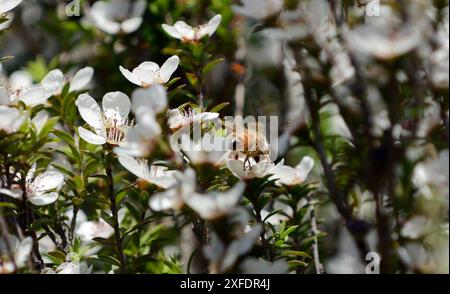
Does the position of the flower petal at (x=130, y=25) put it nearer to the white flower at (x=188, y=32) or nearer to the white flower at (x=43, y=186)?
the white flower at (x=188, y=32)

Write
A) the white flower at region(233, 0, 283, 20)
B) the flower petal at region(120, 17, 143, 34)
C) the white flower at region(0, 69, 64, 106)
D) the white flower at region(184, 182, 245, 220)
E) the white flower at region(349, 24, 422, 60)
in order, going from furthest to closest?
1. the flower petal at region(120, 17, 143, 34)
2. the white flower at region(233, 0, 283, 20)
3. the white flower at region(0, 69, 64, 106)
4. the white flower at region(349, 24, 422, 60)
5. the white flower at region(184, 182, 245, 220)

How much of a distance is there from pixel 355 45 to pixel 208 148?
283mm

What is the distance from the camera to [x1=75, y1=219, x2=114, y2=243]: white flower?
134 centimetres

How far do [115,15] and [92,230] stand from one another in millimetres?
650

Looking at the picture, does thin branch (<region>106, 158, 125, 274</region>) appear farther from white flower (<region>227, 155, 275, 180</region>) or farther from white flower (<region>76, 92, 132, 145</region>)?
white flower (<region>227, 155, 275, 180</region>)

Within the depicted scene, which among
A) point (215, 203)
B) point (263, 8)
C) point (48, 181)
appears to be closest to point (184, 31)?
point (263, 8)

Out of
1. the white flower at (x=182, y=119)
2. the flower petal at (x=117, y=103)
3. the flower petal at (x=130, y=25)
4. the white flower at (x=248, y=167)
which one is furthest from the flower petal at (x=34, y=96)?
the flower petal at (x=130, y=25)

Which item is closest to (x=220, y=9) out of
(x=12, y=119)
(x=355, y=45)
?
(x=355, y=45)

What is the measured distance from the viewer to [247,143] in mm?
1121

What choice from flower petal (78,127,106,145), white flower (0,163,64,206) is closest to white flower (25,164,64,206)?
white flower (0,163,64,206)

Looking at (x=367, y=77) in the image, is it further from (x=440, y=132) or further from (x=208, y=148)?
(x=208, y=148)

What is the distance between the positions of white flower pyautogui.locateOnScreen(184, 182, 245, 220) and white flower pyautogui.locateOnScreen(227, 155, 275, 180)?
16 cm

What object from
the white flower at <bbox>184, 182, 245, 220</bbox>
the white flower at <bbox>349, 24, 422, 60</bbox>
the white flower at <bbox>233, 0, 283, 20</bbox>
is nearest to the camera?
the white flower at <bbox>184, 182, 245, 220</bbox>

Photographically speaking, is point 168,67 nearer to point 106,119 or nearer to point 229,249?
point 106,119
